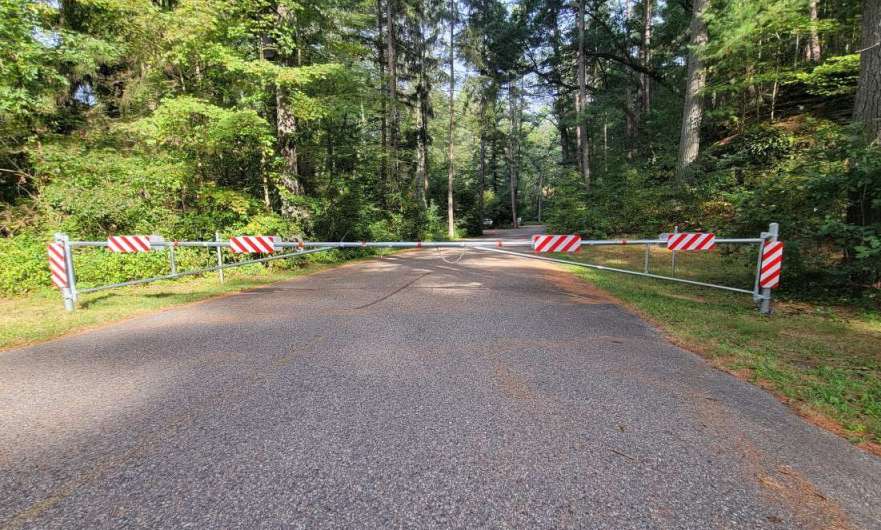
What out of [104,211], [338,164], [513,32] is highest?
[513,32]

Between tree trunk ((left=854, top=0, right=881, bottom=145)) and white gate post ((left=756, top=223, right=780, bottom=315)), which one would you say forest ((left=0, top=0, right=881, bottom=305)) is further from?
A: white gate post ((left=756, top=223, right=780, bottom=315))

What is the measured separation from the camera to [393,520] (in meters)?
1.90

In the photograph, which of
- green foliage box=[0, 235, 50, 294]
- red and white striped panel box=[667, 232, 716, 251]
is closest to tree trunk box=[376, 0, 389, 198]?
green foliage box=[0, 235, 50, 294]

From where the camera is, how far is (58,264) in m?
6.52

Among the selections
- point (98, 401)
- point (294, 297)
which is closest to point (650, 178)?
point (294, 297)

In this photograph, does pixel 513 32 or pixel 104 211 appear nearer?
pixel 104 211

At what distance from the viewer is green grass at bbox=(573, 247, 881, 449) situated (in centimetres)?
334

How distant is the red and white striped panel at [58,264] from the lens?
643cm

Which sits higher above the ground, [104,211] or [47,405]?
[104,211]

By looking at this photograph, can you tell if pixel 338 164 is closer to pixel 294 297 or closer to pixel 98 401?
pixel 294 297

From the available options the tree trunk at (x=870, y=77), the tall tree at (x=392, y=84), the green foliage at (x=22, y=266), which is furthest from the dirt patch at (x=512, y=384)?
the tall tree at (x=392, y=84)

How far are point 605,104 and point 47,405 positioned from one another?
2855 centimetres

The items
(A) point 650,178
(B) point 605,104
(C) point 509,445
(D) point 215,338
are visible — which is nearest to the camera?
(C) point 509,445

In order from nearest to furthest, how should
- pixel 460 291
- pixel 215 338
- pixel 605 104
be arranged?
pixel 215 338 → pixel 460 291 → pixel 605 104
